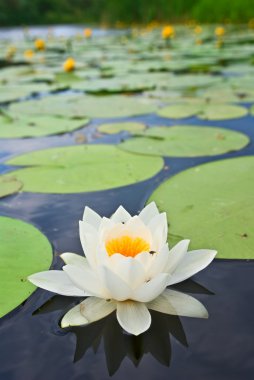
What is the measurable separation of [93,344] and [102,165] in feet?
3.28

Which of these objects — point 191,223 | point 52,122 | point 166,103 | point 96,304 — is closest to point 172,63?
point 166,103

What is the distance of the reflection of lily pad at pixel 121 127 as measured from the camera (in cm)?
226

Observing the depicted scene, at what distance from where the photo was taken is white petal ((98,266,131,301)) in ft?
2.54

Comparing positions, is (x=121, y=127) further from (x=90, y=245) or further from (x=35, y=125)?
(x=90, y=245)

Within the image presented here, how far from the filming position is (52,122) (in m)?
2.49

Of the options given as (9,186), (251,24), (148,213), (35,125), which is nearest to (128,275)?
(148,213)

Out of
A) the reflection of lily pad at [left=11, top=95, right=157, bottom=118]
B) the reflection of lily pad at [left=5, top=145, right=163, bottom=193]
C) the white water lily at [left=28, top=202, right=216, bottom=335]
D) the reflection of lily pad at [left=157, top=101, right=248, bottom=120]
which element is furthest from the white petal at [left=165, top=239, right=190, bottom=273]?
the reflection of lily pad at [left=11, top=95, right=157, bottom=118]

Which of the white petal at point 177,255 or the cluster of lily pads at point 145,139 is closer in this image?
the white petal at point 177,255

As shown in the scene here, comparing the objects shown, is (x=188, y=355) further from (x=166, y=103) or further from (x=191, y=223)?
(x=166, y=103)

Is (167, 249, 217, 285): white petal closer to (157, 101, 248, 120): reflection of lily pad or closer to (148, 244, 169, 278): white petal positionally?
(148, 244, 169, 278): white petal

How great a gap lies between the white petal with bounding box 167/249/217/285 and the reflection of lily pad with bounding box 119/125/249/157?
0.93m

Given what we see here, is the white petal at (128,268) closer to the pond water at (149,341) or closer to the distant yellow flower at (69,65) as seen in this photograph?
the pond water at (149,341)

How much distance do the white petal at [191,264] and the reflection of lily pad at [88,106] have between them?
182cm

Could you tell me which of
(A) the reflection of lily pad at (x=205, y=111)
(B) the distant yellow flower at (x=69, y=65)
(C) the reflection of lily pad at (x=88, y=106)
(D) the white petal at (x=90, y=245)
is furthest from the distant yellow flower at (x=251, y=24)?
(D) the white petal at (x=90, y=245)
